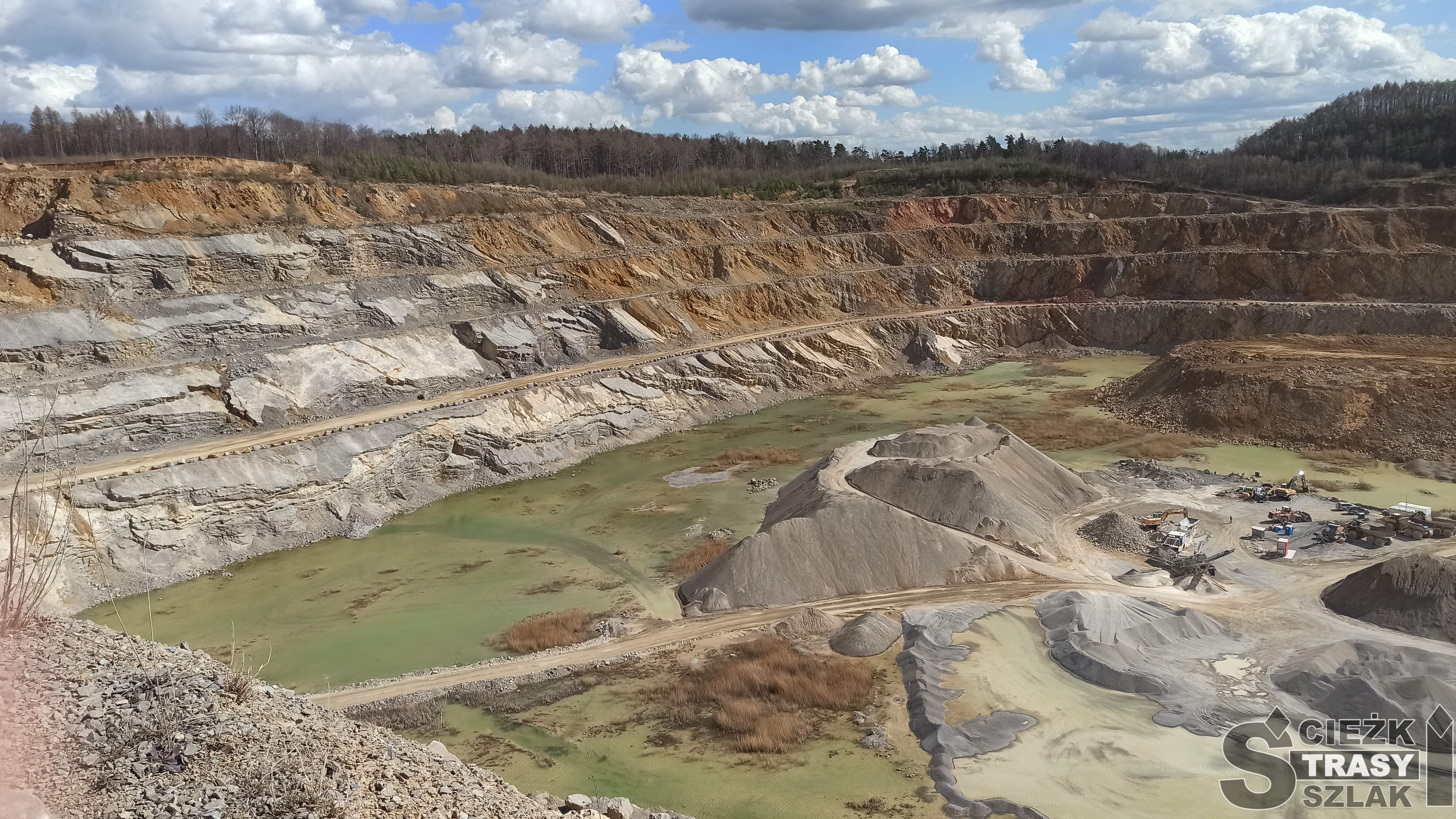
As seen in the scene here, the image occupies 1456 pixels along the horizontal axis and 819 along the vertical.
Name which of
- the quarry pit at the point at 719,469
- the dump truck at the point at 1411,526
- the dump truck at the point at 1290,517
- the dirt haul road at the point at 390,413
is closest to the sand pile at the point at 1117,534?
the quarry pit at the point at 719,469

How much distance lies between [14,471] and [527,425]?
54.0ft

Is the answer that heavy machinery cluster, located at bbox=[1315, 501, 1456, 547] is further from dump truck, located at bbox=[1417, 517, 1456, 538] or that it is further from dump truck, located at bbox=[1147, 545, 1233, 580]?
dump truck, located at bbox=[1147, 545, 1233, 580]

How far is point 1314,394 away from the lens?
115 feet

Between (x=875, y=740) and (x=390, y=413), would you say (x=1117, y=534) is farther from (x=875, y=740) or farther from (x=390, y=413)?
(x=390, y=413)

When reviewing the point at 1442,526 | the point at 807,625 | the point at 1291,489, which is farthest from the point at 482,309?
the point at 1442,526

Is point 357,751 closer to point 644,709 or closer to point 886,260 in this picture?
point 644,709

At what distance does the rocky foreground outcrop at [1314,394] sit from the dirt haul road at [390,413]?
13181 millimetres

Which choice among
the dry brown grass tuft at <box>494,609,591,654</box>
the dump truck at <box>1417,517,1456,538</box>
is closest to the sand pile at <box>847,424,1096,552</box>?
the dump truck at <box>1417,517,1456,538</box>

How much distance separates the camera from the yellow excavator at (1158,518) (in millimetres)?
26141

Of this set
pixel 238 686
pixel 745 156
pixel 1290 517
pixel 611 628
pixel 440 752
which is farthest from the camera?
pixel 745 156

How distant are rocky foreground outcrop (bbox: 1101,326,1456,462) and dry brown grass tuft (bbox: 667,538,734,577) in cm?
2193

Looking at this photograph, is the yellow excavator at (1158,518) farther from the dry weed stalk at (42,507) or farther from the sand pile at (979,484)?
the dry weed stalk at (42,507)

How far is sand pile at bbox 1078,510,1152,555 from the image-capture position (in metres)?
24.8

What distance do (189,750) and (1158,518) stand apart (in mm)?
25657
